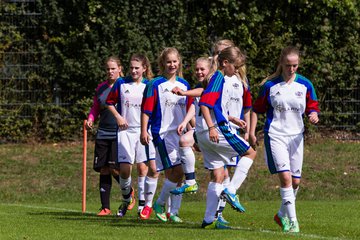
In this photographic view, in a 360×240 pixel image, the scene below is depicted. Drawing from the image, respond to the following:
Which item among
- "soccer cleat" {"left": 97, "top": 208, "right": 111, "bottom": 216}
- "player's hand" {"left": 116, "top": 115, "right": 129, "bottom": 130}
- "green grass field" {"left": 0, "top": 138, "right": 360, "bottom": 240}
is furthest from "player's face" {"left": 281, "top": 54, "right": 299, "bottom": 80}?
"soccer cleat" {"left": 97, "top": 208, "right": 111, "bottom": 216}

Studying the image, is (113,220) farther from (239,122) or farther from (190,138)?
(239,122)

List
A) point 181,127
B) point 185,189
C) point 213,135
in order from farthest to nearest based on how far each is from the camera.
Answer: point 181,127 < point 185,189 < point 213,135

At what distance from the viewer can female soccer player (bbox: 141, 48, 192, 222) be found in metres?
12.4

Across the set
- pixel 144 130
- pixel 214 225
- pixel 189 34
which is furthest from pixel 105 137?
pixel 189 34

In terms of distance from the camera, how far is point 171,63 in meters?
12.4

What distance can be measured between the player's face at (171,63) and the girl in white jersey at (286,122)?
1.45 m

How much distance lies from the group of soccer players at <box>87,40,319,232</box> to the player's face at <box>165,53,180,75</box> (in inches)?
0.6

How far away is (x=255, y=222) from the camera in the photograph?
1293 cm

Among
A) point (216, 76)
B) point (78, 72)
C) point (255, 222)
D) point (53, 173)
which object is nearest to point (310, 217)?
point (255, 222)

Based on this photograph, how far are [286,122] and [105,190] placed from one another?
372cm

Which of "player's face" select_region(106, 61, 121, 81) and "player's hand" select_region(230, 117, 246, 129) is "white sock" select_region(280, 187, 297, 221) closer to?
"player's hand" select_region(230, 117, 246, 129)

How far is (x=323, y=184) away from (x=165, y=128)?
7221 millimetres

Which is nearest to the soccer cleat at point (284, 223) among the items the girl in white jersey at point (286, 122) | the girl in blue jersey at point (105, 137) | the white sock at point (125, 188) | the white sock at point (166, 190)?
the girl in white jersey at point (286, 122)

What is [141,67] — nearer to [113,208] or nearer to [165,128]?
[165,128]
